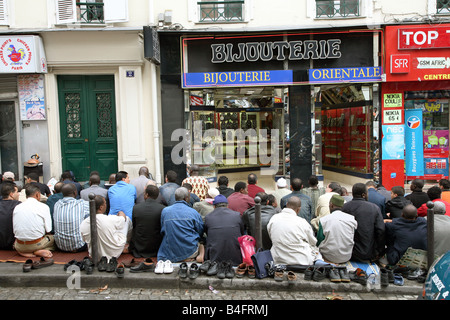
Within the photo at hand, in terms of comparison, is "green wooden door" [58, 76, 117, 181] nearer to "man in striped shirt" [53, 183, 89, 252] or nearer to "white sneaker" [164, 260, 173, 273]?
"man in striped shirt" [53, 183, 89, 252]

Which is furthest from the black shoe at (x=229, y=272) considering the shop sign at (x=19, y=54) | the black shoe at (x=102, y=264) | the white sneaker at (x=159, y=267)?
the shop sign at (x=19, y=54)

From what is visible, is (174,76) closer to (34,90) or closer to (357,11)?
(34,90)

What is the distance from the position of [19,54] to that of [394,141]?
989 cm

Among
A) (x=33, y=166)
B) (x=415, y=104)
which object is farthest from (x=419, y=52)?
(x=33, y=166)

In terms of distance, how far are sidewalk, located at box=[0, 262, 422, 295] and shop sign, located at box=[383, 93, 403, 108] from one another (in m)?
6.52

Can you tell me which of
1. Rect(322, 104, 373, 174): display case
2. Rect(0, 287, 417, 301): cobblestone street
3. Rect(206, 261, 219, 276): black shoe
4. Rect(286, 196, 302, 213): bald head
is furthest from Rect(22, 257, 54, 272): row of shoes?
Rect(322, 104, 373, 174): display case

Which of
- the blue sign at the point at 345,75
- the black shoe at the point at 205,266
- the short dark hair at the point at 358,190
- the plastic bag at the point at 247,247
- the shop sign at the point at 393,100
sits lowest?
the black shoe at the point at 205,266

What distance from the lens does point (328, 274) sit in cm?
545

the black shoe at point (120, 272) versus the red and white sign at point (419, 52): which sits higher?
the red and white sign at point (419, 52)

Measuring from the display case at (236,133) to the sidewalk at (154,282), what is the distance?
6.07 metres

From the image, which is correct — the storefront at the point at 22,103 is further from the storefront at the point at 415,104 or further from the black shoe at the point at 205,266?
the storefront at the point at 415,104

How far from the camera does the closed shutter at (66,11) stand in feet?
34.4

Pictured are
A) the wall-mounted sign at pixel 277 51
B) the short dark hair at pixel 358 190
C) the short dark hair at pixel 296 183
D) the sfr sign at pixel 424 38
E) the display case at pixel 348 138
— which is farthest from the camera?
the display case at pixel 348 138

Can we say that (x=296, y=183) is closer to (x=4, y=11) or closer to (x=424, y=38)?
(x=424, y=38)
